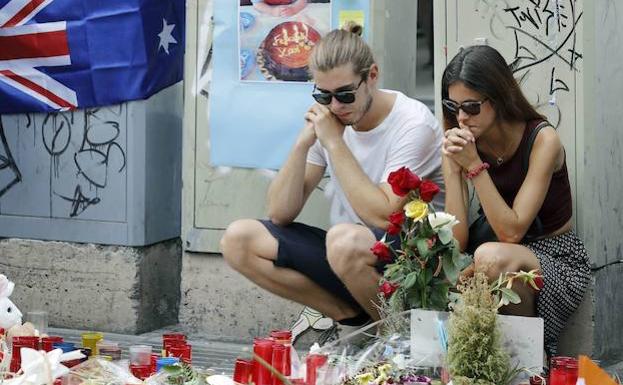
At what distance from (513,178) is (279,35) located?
5.10 feet

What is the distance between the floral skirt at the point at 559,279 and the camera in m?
4.80

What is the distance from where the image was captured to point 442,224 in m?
4.12

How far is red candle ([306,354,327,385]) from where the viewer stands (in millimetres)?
3547

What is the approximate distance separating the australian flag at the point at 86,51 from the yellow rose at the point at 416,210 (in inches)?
101

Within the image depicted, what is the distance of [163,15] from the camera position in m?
6.46

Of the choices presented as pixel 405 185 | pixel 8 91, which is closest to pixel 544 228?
pixel 405 185

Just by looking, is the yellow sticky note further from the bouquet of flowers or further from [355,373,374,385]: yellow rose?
[355,373,374,385]: yellow rose

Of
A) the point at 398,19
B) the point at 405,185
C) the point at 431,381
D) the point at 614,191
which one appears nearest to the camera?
the point at 431,381

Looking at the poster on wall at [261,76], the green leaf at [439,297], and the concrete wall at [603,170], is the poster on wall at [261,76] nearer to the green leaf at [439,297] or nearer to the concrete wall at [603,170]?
the concrete wall at [603,170]

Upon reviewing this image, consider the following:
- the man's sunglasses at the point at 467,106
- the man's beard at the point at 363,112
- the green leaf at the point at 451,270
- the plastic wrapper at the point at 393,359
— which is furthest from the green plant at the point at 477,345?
the man's beard at the point at 363,112

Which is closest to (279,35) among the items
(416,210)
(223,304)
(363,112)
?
(363,112)

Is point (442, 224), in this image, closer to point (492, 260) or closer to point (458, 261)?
point (458, 261)

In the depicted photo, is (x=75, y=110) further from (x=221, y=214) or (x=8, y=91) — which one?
(x=221, y=214)

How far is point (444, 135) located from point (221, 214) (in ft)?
5.27
